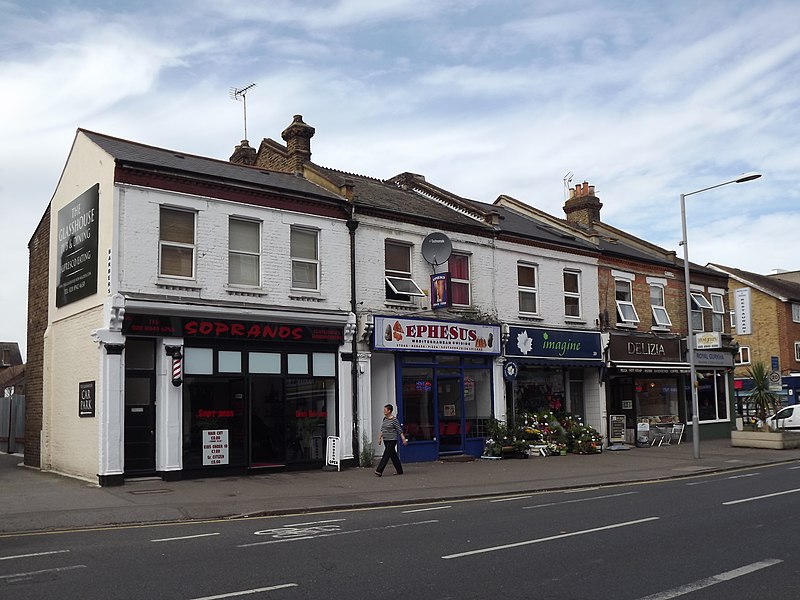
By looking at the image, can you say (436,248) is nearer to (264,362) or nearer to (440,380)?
Result: (440,380)

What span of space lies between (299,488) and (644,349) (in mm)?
17089

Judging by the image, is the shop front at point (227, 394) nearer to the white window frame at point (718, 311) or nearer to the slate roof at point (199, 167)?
the slate roof at point (199, 167)

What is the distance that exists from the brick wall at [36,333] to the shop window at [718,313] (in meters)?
25.9

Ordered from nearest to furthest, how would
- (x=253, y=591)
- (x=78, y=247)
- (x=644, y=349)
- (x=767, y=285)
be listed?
(x=253, y=591), (x=78, y=247), (x=644, y=349), (x=767, y=285)

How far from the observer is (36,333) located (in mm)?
22766

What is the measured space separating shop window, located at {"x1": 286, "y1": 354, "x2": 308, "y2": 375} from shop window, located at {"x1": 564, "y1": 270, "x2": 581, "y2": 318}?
11.0 m

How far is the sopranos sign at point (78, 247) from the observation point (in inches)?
716

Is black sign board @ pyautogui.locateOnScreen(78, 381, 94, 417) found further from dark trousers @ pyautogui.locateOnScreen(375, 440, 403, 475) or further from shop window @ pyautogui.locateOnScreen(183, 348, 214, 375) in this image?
dark trousers @ pyautogui.locateOnScreen(375, 440, 403, 475)

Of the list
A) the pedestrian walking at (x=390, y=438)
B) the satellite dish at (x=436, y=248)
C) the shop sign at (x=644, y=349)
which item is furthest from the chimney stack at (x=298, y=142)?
the shop sign at (x=644, y=349)

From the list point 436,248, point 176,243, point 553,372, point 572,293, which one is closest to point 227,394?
point 176,243

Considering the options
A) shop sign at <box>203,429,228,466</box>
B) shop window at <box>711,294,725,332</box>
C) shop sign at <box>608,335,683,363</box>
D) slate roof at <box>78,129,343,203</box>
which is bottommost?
shop sign at <box>203,429,228,466</box>

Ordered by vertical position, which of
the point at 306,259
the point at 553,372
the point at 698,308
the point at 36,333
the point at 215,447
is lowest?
the point at 215,447

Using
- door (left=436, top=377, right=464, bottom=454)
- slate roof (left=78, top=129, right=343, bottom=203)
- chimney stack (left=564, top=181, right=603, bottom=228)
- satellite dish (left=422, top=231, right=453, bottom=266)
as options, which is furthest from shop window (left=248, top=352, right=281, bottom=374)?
chimney stack (left=564, top=181, right=603, bottom=228)

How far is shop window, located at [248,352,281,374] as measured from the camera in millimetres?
18656
